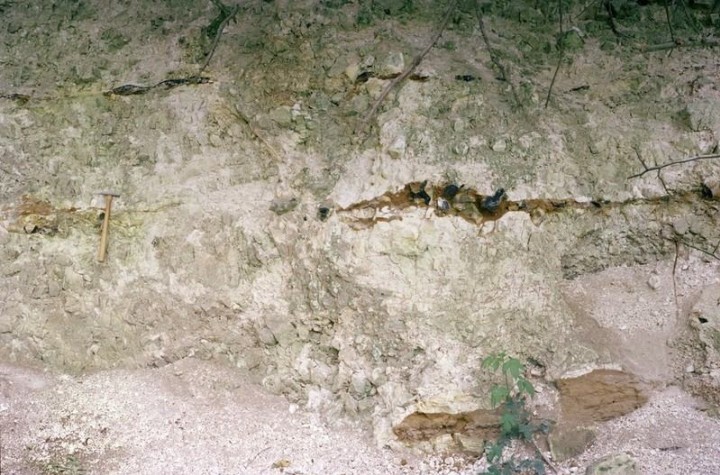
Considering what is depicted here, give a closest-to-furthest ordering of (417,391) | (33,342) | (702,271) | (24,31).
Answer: (417,391) < (702,271) < (33,342) < (24,31)

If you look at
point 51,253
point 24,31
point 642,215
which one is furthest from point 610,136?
point 24,31

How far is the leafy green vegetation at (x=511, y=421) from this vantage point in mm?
3141

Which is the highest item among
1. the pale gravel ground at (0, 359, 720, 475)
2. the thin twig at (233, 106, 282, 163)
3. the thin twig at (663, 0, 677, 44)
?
the thin twig at (663, 0, 677, 44)

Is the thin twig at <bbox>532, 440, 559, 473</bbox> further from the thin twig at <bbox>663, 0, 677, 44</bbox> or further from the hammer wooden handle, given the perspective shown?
the hammer wooden handle

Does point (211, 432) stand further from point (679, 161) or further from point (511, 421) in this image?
point (679, 161)

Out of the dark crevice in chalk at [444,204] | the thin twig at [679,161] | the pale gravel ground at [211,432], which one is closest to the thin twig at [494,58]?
the dark crevice in chalk at [444,204]

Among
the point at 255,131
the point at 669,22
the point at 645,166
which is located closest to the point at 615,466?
the point at 645,166

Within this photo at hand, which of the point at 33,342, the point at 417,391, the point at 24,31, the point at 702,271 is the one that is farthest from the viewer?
the point at 24,31

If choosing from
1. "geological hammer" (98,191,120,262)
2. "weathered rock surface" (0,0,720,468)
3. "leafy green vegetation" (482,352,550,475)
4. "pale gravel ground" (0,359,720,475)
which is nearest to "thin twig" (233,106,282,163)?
"weathered rock surface" (0,0,720,468)

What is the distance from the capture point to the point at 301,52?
3.81 meters

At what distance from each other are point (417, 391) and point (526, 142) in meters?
1.31

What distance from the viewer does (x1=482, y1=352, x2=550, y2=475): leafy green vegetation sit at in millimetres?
3141

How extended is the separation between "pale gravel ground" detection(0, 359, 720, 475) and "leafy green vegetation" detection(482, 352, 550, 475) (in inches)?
5.2

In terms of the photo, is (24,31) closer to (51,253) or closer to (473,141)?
(51,253)
